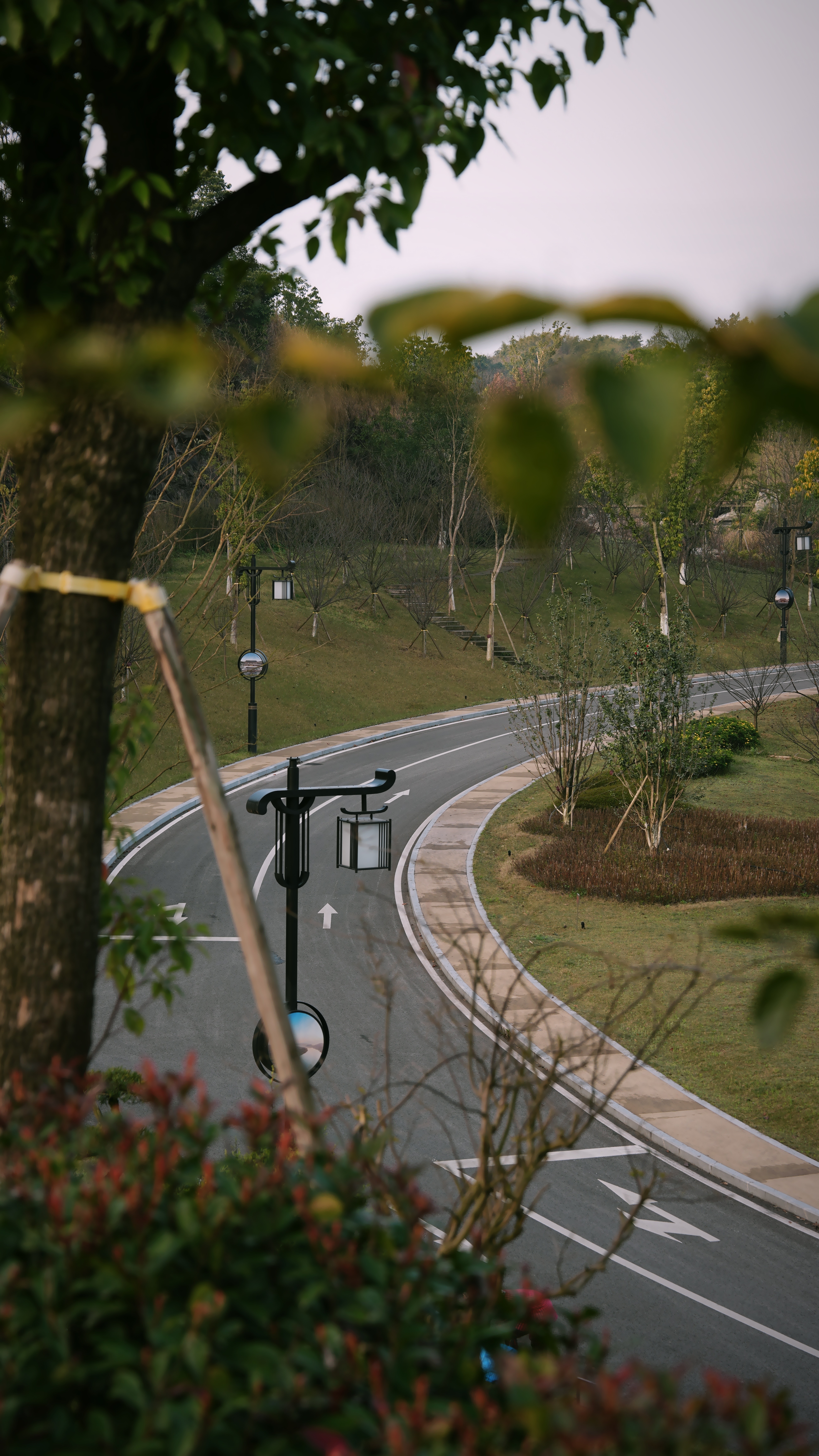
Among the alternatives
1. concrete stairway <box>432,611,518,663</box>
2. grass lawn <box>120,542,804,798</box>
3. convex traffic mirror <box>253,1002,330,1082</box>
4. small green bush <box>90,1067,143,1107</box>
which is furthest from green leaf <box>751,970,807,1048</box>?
concrete stairway <box>432,611,518,663</box>

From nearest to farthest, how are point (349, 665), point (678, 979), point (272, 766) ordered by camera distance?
point (678, 979), point (272, 766), point (349, 665)

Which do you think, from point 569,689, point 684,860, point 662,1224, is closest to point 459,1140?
point 662,1224

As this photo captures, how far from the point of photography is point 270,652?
1827 inches

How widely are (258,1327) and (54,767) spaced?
5.31ft

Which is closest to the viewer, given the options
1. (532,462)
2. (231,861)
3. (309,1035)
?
(532,462)

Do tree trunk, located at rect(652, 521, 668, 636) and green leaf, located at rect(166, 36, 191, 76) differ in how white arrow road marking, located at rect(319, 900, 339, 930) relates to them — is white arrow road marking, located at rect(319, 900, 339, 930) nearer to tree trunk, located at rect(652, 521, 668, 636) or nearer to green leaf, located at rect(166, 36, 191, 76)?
green leaf, located at rect(166, 36, 191, 76)

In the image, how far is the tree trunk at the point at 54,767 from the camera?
312 cm

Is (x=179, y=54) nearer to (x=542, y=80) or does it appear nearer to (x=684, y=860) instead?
(x=542, y=80)

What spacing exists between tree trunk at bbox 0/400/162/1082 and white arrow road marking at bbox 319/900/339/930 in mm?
15651

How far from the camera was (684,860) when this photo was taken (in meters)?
22.2

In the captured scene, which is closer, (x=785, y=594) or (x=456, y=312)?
(x=456, y=312)

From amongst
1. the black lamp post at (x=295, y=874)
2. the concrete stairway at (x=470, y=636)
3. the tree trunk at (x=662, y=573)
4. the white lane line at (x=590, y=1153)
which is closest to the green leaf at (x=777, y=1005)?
the black lamp post at (x=295, y=874)

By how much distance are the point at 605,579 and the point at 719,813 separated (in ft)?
145

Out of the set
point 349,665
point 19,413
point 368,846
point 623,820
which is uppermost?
point 19,413
